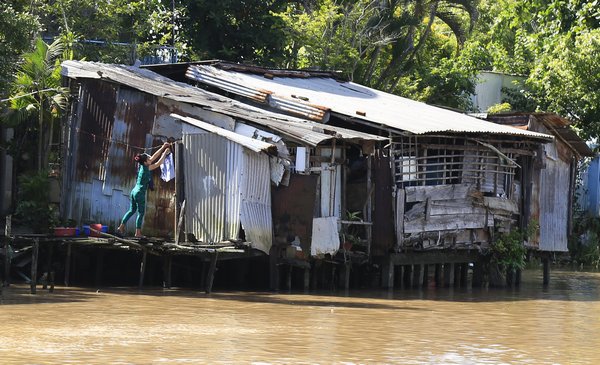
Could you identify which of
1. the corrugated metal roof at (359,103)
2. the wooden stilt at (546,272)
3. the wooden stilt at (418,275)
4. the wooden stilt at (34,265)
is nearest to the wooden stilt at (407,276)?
the wooden stilt at (418,275)

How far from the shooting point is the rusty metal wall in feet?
58.4

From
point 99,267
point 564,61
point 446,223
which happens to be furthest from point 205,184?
point 564,61

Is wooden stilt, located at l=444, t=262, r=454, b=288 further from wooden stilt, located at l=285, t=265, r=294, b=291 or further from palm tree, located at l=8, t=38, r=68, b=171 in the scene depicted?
palm tree, located at l=8, t=38, r=68, b=171

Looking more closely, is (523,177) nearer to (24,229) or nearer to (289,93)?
(289,93)

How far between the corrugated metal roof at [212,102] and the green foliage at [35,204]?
190 cm

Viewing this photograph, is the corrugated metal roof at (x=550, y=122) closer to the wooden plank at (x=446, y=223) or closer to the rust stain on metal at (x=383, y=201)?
the wooden plank at (x=446, y=223)

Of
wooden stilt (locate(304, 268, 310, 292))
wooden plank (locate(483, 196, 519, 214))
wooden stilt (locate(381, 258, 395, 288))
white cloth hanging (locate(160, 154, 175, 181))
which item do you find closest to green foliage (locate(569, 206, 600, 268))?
wooden plank (locate(483, 196, 519, 214))

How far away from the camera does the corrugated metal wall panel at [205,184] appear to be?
1672 centimetres

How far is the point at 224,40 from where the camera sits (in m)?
27.4

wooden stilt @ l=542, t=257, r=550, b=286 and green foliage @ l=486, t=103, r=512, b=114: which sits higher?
green foliage @ l=486, t=103, r=512, b=114

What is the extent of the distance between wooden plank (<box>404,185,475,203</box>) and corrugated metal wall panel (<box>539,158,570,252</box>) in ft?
9.98

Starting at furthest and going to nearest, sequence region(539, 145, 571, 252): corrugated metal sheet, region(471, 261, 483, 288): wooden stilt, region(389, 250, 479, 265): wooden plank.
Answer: region(539, 145, 571, 252): corrugated metal sheet → region(471, 261, 483, 288): wooden stilt → region(389, 250, 479, 265): wooden plank

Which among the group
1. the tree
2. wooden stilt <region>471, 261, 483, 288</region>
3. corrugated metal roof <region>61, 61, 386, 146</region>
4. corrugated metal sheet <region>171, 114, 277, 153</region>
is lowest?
wooden stilt <region>471, 261, 483, 288</region>

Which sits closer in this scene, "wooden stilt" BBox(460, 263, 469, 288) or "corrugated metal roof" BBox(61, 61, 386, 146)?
"corrugated metal roof" BBox(61, 61, 386, 146)
